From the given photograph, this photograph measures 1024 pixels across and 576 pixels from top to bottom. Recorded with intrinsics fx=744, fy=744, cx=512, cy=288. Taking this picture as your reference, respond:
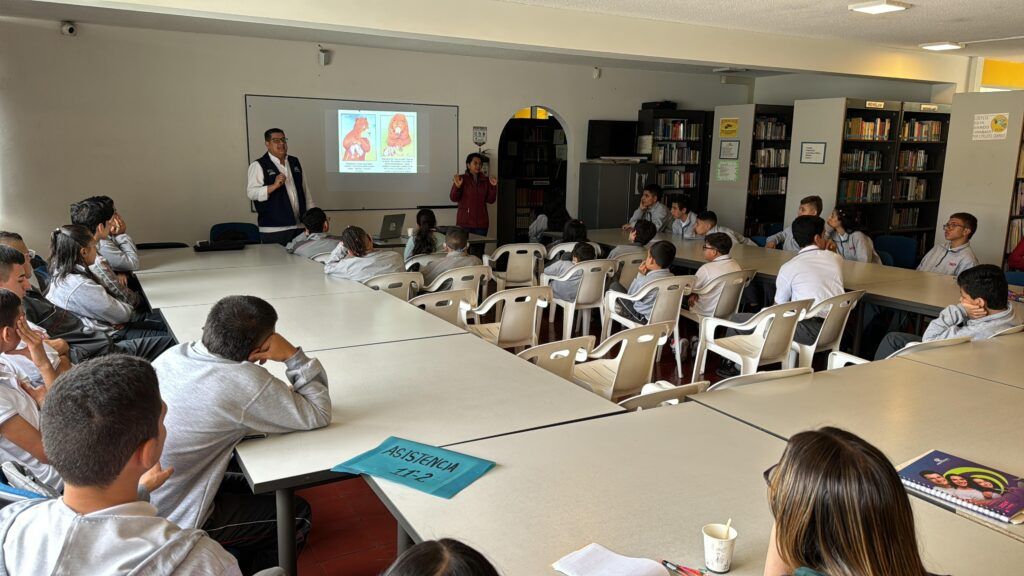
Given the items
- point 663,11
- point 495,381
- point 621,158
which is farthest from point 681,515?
point 621,158

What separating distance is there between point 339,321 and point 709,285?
2831 millimetres

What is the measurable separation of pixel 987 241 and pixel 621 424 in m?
7.86

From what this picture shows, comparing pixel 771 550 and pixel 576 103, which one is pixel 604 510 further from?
pixel 576 103

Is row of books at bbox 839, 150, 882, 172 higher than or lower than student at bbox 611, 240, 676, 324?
higher

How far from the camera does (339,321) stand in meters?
3.84

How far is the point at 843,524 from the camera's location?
115cm

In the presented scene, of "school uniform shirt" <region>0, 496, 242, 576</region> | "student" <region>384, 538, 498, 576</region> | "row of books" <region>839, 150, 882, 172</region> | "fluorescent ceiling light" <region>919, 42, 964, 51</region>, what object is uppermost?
"fluorescent ceiling light" <region>919, 42, 964, 51</region>

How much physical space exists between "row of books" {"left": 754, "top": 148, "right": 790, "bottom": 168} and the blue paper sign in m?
9.25

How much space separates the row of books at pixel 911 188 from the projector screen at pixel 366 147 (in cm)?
603

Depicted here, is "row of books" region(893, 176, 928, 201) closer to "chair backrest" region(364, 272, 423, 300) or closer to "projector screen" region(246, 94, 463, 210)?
"projector screen" region(246, 94, 463, 210)

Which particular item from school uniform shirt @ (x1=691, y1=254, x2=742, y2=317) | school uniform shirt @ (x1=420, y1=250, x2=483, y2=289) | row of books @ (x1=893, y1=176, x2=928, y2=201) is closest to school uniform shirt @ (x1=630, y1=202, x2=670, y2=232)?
school uniform shirt @ (x1=691, y1=254, x2=742, y2=317)

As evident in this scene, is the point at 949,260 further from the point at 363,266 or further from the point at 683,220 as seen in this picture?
the point at 363,266

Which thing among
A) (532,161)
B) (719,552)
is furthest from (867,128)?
(719,552)

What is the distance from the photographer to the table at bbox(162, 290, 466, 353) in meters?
3.49
